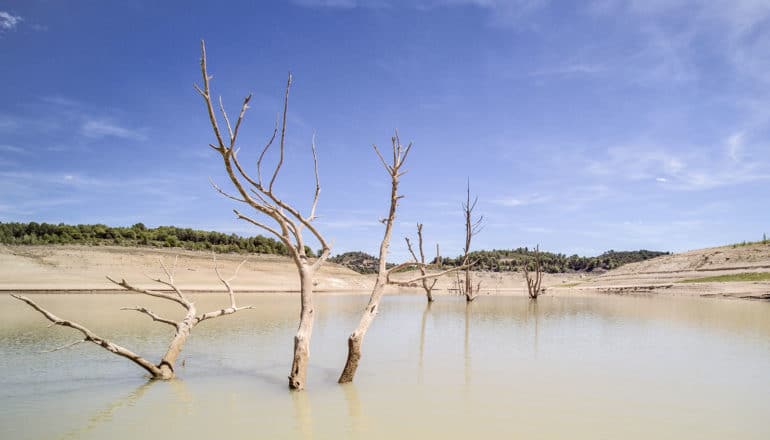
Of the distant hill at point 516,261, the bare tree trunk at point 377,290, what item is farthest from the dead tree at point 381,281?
the distant hill at point 516,261

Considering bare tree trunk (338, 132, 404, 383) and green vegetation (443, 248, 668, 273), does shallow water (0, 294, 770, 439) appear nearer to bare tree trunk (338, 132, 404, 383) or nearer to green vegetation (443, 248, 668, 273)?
bare tree trunk (338, 132, 404, 383)

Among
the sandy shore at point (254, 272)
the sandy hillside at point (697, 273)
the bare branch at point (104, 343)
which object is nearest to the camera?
the bare branch at point (104, 343)

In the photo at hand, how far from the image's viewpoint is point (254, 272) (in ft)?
174

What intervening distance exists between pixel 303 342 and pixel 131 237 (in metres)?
54.1

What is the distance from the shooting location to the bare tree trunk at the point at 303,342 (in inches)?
313

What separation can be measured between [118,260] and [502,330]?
39.5 metres

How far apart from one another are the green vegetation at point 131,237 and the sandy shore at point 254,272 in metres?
4.10

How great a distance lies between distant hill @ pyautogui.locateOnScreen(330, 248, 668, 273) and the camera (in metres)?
79.6

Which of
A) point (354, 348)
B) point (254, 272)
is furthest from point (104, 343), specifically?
point (254, 272)

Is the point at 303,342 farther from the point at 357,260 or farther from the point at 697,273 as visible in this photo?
the point at 357,260

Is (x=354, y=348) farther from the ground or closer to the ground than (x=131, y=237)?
closer to the ground

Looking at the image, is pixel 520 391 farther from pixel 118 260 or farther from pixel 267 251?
pixel 267 251

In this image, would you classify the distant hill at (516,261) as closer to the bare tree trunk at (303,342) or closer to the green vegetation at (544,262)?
the green vegetation at (544,262)

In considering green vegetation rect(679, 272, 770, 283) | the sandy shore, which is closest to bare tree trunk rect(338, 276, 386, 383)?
the sandy shore
